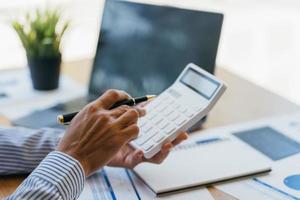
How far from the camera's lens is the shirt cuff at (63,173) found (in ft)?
2.24

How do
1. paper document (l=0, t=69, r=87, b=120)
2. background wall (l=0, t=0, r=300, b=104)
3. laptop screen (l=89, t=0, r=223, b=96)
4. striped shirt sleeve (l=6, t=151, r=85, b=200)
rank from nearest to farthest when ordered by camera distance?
striped shirt sleeve (l=6, t=151, r=85, b=200)
laptop screen (l=89, t=0, r=223, b=96)
paper document (l=0, t=69, r=87, b=120)
background wall (l=0, t=0, r=300, b=104)

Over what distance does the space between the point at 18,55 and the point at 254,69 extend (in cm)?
139

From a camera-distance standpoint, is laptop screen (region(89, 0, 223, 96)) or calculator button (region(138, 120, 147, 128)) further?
laptop screen (region(89, 0, 223, 96))

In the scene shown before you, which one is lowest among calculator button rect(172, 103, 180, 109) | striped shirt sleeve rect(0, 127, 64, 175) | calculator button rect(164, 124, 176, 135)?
striped shirt sleeve rect(0, 127, 64, 175)

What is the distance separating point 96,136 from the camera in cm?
71

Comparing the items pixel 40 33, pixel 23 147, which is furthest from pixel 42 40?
pixel 23 147

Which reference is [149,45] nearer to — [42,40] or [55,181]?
[42,40]

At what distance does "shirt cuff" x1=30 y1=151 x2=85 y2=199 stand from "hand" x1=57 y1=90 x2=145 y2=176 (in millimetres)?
10

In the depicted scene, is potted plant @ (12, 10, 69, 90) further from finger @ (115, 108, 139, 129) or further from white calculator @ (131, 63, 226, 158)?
finger @ (115, 108, 139, 129)

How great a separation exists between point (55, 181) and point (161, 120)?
0.83 ft

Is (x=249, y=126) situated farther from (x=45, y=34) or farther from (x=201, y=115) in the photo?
(x=45, y=34)

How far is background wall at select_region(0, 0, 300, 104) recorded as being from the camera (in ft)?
8.89

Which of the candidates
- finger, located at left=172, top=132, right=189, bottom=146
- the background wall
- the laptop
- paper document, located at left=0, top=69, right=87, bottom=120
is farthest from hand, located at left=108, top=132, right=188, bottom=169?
the background wall

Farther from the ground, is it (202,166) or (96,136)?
(96,136)
